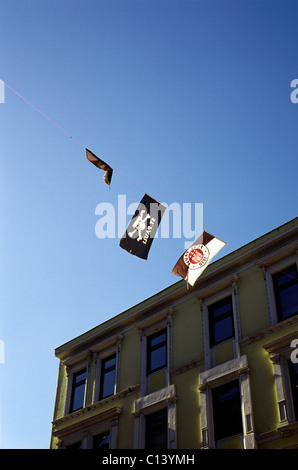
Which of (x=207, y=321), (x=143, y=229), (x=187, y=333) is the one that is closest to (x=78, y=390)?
(x=187, y=333)

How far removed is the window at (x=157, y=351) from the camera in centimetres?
A: 2206

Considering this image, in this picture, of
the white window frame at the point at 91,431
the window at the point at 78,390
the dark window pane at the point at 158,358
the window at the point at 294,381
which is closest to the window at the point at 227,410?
the window at the point at 294,381

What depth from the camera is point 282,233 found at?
66.0 ft

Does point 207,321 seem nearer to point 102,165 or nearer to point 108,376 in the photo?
point 108,376

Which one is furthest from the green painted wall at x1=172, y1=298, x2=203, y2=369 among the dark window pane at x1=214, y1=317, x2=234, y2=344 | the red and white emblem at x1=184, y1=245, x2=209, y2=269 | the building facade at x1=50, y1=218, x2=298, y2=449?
the red and white emblem at x1=184, y1=245, x2=209, y2=269

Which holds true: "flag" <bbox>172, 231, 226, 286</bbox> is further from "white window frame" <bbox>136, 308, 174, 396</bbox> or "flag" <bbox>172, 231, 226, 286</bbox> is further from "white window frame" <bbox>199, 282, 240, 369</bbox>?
"white window frame" <bbox>136, 308, 174, 396</bbox>

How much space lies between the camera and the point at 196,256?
19.0 meters

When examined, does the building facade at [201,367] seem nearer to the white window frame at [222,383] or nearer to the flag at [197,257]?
the white window frame at [222,383]

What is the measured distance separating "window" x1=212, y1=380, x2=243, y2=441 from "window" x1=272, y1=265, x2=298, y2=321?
2.81 metres

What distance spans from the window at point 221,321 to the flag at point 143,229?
4.73 m

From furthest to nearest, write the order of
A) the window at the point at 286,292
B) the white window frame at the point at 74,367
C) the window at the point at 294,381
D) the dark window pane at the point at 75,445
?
the white window frame at the point at 74,367, the dark window pane at the point at 75,445, the window at the point at 286,292, the window at the point at 294,381

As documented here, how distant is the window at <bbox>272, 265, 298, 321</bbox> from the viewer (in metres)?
19.0

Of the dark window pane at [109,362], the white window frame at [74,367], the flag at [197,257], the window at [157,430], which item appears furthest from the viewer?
the white window frame at [74,367]
